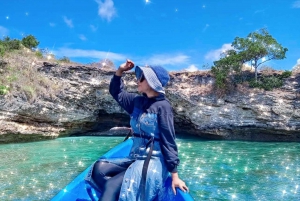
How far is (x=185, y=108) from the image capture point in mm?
13750

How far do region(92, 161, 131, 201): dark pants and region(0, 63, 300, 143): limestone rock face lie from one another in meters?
10.4

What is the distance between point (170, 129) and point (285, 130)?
12.1 meters

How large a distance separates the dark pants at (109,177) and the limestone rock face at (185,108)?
34.2 feet

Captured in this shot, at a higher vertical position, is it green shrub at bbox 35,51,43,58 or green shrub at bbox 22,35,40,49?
green shrub at bbox 22,35,40,49

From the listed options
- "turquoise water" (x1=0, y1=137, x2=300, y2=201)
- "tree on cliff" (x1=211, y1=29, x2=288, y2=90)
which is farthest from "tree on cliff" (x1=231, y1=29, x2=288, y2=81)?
"turquoise water" (x1=0, y1=137, x2=300, y2=201)

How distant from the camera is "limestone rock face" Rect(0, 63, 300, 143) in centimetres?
1233

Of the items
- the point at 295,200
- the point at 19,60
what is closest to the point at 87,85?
the point at 19,60

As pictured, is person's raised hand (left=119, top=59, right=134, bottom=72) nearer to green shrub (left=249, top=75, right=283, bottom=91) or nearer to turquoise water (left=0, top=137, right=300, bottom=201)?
turquoise water (left=0, top=137, right=300, bottom=201)

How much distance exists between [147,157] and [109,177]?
16.0 inches

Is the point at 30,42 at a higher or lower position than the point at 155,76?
higher

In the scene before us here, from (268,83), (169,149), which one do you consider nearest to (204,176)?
(169,149)

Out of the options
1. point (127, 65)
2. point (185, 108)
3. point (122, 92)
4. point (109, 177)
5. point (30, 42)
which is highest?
point (30, 42)

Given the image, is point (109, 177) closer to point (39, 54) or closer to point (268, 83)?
point (268, 83)

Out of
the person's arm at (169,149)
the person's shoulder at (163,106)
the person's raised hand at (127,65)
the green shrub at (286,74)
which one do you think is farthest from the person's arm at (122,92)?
→ the green shrub at (286,74)
